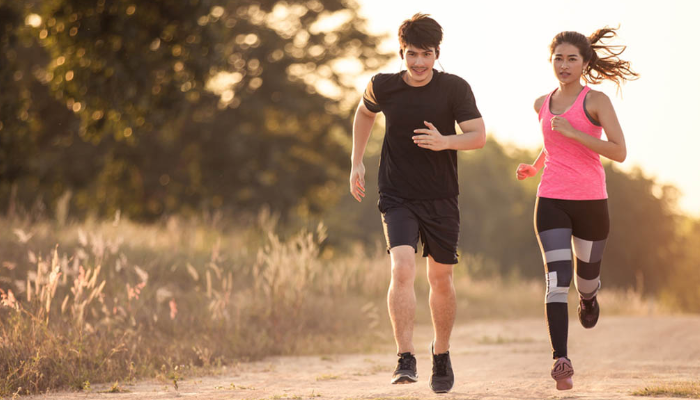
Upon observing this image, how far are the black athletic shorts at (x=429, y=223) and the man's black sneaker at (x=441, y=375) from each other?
2.10 ft

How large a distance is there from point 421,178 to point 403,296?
792 millimetres

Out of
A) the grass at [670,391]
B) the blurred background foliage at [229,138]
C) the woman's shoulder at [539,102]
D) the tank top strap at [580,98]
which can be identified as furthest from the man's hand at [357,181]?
the blurred background foliage at [229,138]

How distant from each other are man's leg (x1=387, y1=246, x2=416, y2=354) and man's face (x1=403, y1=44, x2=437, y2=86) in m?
1.13

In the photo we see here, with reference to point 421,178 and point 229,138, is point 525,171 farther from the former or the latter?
point 229,138

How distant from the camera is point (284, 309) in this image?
935cm

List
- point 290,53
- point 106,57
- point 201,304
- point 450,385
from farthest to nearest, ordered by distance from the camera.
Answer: point 290,53 → point 106,57 → point 201,304 → point 450,385

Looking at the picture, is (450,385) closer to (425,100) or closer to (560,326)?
(560,326)

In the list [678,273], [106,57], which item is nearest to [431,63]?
[106,57]

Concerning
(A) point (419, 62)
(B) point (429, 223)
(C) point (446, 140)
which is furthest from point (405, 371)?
(A) point (419, 62)

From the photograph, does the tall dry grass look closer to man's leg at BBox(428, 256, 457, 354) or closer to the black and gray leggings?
man's leg at BBox(428, 256, 457, 354)

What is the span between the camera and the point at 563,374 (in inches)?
205

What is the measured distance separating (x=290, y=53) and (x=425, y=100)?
22135 mm

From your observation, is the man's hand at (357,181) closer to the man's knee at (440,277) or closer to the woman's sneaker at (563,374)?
the man's knee at (440,277)

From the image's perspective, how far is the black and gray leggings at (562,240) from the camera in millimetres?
5418
